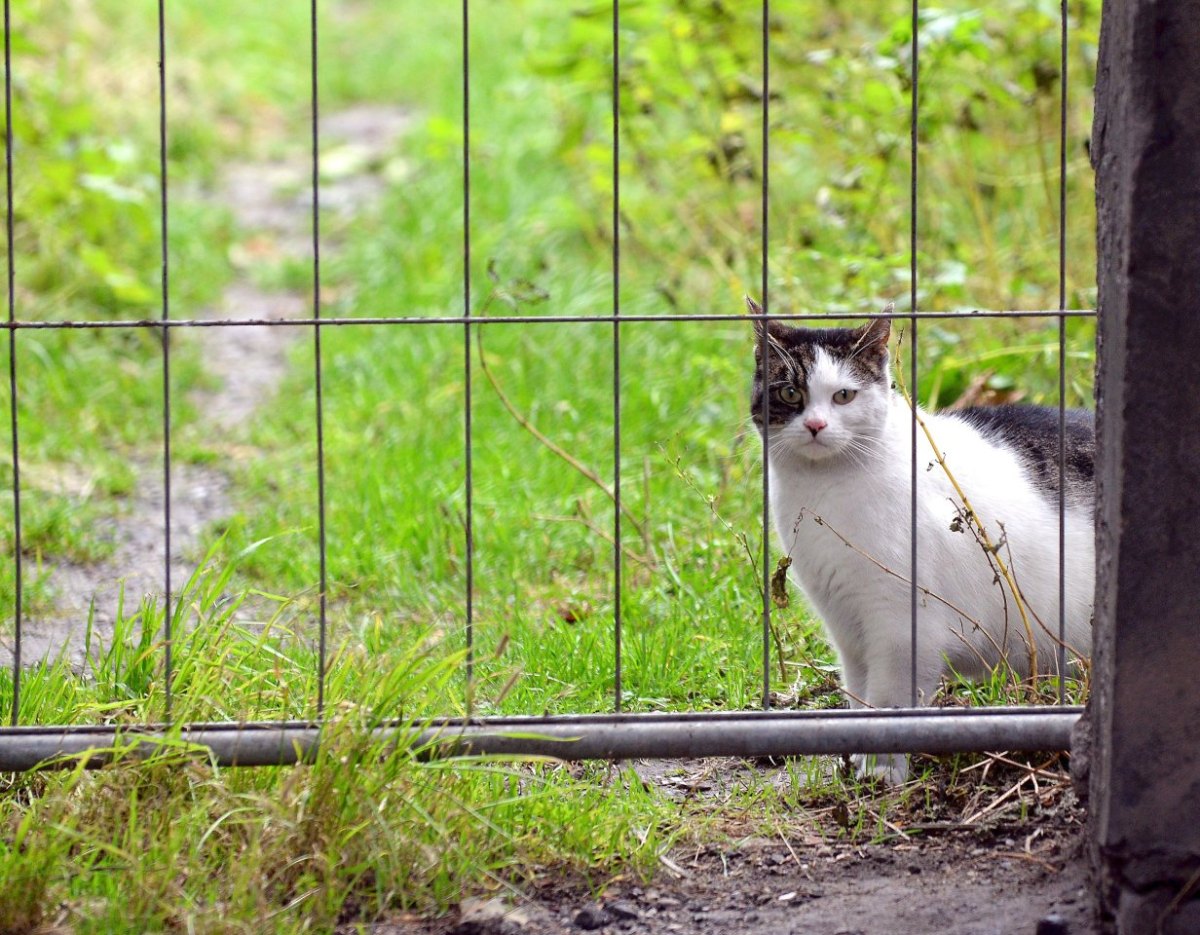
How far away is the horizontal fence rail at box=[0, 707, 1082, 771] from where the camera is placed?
2.36m

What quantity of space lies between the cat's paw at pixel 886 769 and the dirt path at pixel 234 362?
58.0 inches

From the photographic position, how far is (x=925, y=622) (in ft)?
9.12

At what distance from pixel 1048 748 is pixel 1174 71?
113 cm

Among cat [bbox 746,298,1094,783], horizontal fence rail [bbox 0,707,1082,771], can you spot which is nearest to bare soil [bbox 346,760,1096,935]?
horizontal fence rail [bbox 0,707,1082,771]

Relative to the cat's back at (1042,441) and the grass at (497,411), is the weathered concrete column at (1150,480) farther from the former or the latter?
the cat's back at (1042,441)

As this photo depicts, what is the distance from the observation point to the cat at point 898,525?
2789 mm

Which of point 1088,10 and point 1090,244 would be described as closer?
point 1088,10

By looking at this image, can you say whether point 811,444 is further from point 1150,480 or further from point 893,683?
point 1150,480

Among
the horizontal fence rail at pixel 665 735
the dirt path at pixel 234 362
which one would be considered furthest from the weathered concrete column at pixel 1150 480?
the dirt path at pixel 234 362

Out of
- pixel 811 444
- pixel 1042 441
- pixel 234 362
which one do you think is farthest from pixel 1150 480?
pixel 234 362

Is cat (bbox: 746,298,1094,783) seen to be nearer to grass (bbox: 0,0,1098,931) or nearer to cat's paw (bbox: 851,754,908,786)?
cat's paw (bbox: 851,754,908,786)

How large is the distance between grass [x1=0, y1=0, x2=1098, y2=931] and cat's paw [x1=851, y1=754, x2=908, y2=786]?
0.05m

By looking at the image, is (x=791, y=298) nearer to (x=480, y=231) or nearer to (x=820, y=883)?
(x=480, y=231)

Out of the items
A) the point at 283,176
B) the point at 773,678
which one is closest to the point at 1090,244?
the point at 773,678
